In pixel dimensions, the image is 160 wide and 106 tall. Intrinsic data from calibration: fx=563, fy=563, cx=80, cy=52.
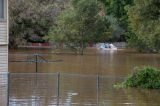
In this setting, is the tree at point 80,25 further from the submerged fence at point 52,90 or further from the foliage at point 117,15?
the submerged fence at point 52,90

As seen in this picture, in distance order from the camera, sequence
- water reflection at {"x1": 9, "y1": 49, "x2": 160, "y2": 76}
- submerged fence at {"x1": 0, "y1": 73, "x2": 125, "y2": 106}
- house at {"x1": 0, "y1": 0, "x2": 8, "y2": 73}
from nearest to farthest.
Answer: submerged fence at {"x1": 0, "y1": 73, "x2": 125, "y2": 106} < house at {"x1": 0, "y1": 0, "x2": 8, "y2": 73} < water reflection at {"x1": 9, "y1": 49, "x2": 160, "y2": 76}

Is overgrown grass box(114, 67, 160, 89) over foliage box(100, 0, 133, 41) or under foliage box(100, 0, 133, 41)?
under

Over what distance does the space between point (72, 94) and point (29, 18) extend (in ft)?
176

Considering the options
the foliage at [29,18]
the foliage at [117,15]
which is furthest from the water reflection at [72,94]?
the foliage at [29,18]

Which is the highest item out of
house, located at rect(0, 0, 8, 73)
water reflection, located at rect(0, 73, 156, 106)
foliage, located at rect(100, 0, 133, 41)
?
foliage, located at rect(100, 0, 133, 41)

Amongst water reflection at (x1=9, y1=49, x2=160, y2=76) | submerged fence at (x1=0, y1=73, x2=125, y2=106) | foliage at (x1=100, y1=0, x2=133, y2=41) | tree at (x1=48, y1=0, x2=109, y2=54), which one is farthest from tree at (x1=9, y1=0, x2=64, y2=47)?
submerged fence at (x1=0, y1=73, x2=125, y2=106)

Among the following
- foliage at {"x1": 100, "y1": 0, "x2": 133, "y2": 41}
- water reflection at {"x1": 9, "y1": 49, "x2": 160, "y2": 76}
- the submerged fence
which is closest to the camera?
the submerged fence

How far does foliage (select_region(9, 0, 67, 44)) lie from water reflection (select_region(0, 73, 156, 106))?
45.7 metres

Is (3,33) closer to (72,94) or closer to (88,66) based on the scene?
(72,94)

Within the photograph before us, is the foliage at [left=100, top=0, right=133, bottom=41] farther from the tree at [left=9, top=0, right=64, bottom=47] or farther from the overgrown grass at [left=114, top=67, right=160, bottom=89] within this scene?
the overgrown grass at [left=114, top=67, right=160, bottom=89]

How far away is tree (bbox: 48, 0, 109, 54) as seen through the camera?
210ft

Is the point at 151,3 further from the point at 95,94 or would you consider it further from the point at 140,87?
the point at 95,94

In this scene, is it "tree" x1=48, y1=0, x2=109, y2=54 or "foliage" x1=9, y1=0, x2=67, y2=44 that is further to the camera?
"foliage" x1=9, y1=0, x2=67, y2=44

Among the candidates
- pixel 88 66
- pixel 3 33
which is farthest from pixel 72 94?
pixel 88 66
